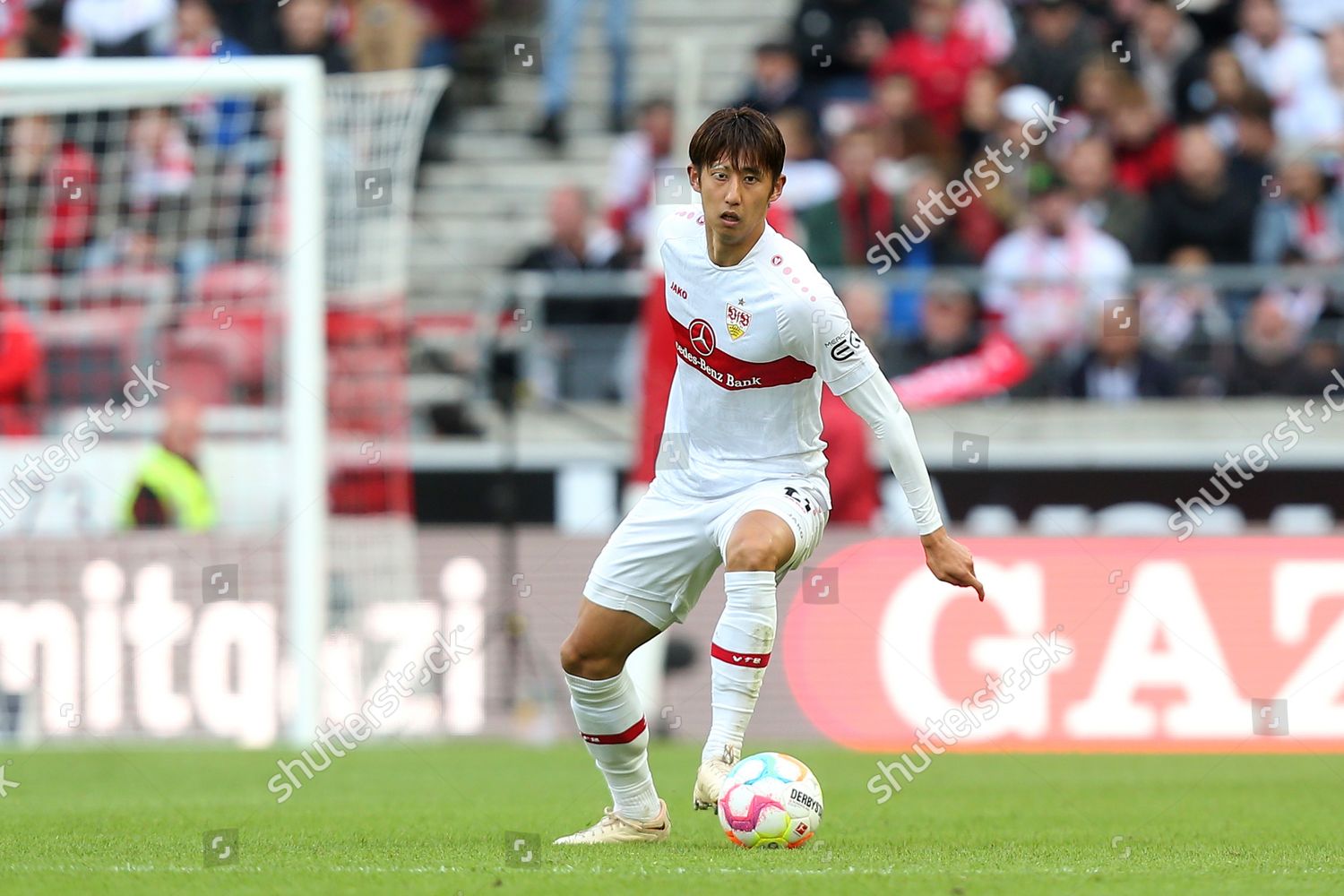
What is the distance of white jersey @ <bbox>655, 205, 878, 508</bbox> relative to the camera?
19.4 feet

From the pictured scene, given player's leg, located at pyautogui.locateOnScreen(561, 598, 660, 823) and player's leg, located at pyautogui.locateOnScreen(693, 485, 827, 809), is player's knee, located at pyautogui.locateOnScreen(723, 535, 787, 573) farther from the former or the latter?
player's leg, located at pyautogui.locateOnScreen(561, 598, 660, 823)

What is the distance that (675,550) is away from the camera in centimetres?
618

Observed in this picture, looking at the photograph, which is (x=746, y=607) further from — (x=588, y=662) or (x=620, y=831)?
(x=620, y=831)

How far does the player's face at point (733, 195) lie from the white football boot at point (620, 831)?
1892 millimetres

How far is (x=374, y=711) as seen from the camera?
11.9m

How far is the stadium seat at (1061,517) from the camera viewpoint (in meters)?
12.6

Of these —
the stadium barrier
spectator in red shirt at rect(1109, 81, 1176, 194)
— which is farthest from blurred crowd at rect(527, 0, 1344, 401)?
the stadium barrier

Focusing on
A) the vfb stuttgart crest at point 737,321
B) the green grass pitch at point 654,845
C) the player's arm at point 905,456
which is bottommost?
the green grass pitch at point 654,845

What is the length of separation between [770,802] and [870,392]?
4.09 feet

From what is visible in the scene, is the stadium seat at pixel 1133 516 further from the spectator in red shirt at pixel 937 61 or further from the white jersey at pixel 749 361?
the white jersey at pixel 749 361

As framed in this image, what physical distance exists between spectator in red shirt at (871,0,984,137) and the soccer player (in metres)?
9.11

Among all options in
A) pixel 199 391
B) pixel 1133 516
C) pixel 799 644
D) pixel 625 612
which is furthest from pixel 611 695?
pixel 1133 516

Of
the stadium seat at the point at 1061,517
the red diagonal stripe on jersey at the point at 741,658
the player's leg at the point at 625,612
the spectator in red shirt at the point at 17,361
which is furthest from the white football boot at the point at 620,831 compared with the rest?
the spectator in red shirt at the point at 17,361

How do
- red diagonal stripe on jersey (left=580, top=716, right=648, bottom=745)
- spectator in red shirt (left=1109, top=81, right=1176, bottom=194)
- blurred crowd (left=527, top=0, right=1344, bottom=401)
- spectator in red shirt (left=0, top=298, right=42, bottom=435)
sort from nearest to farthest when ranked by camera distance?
red diagonal stripe on jersey (left=580, top=716, right=648, bottom=745) < spectator in red shirt (left=0, top=298, right=42, bottom=435) < blurred crowd (left=527, top=0, right=1344, bottom=401) < spectator in red shirt (left=1109, top=81, right=1176, bottom=194)
